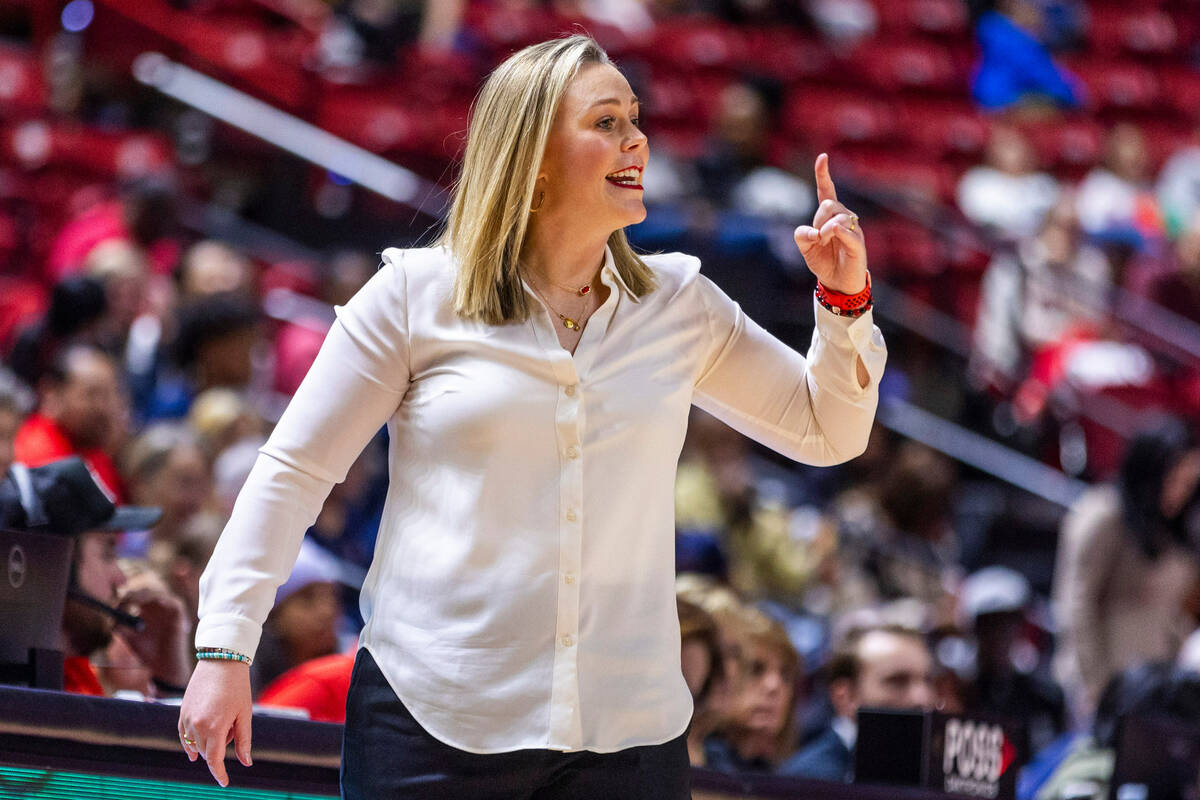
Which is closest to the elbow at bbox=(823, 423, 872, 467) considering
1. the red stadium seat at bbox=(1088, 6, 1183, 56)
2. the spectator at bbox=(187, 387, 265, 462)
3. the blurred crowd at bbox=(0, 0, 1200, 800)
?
the blurred crowd at bbox=(0, 0, 1200, 800)

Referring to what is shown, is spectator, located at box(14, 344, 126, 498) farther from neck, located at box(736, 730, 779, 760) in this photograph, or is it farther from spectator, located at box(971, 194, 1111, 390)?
spectator, located at box(971, 194, 1111, 390)

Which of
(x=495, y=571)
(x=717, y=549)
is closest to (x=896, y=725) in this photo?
(x=495, y=571)

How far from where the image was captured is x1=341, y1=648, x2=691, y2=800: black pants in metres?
1.69

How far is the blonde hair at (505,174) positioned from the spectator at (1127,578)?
3.47 metres

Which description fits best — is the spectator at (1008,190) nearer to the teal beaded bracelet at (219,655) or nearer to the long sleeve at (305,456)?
the long sleeve at (305,456)

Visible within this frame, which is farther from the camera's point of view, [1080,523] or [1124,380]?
[1124,380]

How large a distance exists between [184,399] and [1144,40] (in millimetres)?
8272

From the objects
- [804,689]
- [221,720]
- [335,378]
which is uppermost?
[335,378]

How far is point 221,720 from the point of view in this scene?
1.69m

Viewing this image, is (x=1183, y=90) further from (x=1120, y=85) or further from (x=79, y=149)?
(x=79, y=149)

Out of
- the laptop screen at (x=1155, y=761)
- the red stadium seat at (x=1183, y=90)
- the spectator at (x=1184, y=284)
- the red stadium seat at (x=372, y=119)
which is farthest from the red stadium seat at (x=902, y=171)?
the laptop screen at (x=1155, y=761)

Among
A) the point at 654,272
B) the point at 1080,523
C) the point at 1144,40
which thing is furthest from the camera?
the point at 1144,40

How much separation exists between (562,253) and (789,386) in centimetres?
32

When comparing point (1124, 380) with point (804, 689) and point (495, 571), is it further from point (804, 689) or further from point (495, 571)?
point (495, 571)
